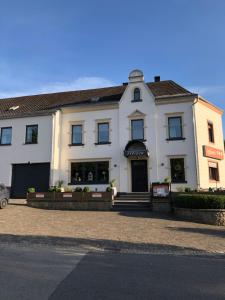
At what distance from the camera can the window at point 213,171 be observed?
24.2 meters

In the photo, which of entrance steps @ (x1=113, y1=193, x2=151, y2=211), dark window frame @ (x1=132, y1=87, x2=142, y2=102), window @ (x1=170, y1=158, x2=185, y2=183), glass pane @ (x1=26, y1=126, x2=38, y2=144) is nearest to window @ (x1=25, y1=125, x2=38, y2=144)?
glass pane @ (x1=26, y1=126, x2=38, y2=144)

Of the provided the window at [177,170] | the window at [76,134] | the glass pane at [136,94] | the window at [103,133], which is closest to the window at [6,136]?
the window at [76,134]

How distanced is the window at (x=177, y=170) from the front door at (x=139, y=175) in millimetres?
1948

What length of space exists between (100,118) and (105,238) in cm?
1563

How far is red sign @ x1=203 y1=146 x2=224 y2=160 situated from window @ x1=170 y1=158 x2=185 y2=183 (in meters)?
1.87

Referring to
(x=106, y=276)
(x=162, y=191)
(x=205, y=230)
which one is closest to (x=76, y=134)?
(x=162, y=191)

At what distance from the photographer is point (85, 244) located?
9.82 m

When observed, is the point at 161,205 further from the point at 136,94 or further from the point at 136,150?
the point at 136,94

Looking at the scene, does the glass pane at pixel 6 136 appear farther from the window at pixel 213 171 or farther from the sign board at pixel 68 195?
the window at pixel 213 171

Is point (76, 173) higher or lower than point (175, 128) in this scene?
lower

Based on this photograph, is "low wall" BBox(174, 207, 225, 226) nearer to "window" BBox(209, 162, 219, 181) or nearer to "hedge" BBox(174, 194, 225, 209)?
"hedge" BBox(174, 194, 225, 209)

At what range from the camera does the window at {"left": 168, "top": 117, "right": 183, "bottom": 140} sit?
23556 mm

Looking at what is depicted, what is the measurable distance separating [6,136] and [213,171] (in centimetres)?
1689

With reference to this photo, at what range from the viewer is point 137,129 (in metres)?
24.4
